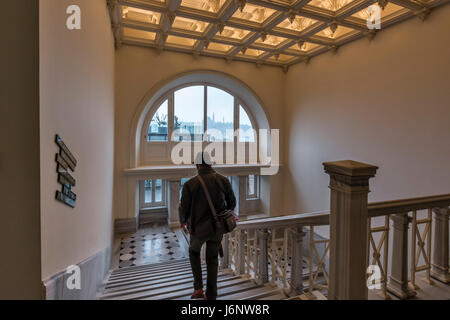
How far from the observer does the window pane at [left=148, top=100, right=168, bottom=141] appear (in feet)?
26.9

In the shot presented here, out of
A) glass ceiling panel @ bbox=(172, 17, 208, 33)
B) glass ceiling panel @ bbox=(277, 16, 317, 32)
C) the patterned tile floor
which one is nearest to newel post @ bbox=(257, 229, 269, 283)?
the patterned tile floor

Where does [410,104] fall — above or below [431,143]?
above

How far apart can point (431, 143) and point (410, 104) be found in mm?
974

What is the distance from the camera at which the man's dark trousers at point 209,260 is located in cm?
248

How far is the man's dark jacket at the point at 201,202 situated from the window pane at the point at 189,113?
620cm

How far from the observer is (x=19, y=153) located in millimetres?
1659

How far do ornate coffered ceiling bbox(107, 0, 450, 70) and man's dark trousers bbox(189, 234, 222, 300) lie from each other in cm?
461

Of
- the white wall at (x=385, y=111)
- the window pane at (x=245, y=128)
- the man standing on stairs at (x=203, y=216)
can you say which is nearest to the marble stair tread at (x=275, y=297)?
the man standing on stairs at (x=203, y=216)

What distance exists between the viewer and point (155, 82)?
740 centimetres

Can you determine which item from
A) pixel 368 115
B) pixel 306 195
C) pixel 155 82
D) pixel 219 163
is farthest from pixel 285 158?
pixel 155 82

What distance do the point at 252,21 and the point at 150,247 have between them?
6731 mm

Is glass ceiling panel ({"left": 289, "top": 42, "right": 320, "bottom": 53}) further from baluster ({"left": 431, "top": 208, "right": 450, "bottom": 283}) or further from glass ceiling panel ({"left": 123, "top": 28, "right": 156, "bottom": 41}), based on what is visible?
baluster ({"left": 431, "top": 208, "right": 450, "bottom": 283})

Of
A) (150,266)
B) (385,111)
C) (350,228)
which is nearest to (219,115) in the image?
(385,111)
